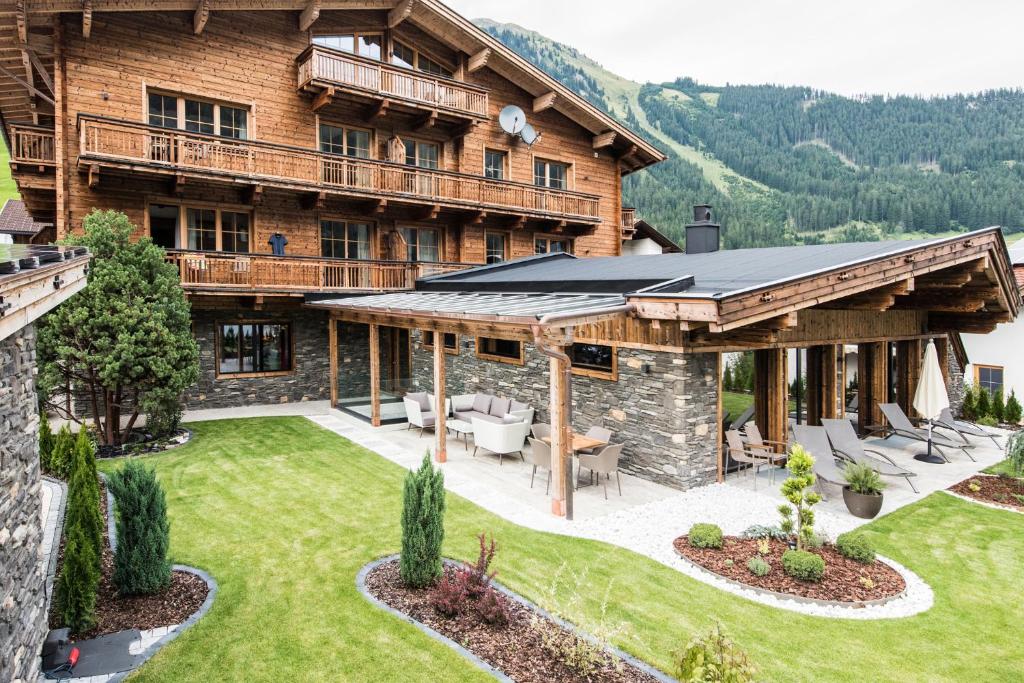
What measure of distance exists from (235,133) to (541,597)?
604 inches

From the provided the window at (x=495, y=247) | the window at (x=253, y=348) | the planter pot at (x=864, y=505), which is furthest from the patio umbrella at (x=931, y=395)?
the window at (x=253, y=348)

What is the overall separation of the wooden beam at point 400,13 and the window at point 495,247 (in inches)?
274

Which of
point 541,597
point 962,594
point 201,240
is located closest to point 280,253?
point 201,240

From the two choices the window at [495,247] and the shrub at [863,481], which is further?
the window at [495,247]

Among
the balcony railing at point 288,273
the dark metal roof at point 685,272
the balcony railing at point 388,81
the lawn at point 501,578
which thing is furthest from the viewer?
the balcony railing at point 388,81

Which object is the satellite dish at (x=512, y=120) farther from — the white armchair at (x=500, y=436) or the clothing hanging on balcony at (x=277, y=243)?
the white armchair at (x=500, y=436)

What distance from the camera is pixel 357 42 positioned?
18.2m

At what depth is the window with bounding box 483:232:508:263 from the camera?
68.4 ft

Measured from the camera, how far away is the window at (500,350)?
45.2 feet

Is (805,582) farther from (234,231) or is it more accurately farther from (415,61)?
(415,61)

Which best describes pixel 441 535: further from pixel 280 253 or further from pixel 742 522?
pixel 280 253

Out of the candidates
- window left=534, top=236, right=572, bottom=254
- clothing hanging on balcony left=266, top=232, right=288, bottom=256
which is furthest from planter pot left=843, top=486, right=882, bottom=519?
window left=534, top=236, right=572, bottom=254

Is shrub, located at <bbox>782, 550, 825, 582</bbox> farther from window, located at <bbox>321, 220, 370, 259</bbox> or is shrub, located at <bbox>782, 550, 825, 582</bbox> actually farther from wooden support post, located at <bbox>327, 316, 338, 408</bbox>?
window, located at <bbox>321, 220, 370, 259</bbox>

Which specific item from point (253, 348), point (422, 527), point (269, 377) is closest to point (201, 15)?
point (253, 348)
